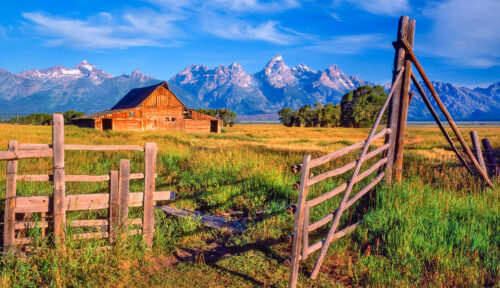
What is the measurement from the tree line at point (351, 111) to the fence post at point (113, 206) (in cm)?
8024

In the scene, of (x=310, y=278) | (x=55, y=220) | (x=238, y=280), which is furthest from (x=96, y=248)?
(x=310, y=278)

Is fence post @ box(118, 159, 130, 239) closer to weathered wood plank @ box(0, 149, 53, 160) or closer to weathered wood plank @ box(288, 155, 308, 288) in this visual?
weathered wood plank @ box(0, 149, 53, 160)

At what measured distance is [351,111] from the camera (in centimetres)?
8281

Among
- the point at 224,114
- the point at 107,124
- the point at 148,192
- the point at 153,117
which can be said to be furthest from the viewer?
the point at 224,114

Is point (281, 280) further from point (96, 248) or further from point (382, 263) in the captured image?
point (96, 248)

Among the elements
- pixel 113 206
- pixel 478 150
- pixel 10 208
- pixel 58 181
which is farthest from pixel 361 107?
pixel 10 208

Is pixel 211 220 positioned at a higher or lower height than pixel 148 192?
lower

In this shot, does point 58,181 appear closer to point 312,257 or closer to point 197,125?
point 312,257

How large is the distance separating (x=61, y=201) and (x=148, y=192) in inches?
50.2

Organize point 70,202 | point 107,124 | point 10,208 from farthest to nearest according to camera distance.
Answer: point 107,124, point 70,202, point 10,208

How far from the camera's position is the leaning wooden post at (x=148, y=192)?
17.4 feet

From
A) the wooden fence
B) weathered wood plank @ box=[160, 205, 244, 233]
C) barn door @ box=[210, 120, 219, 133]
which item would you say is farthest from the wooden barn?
the wooden fence

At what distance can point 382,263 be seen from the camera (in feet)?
14.6

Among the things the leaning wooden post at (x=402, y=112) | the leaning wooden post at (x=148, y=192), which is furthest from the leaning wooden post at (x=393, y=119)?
the leaning wooden post at (x=148, y=192)
